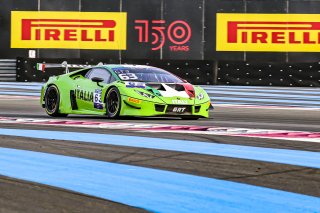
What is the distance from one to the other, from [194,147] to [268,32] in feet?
73.2

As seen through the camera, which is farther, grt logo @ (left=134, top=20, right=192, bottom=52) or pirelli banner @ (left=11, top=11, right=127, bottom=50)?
pirelli banner @ (left=11, top=11, right=127, bottom=50)

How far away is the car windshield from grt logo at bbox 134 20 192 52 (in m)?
15.4

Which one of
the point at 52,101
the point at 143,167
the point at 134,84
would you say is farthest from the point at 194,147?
the point at 52,101

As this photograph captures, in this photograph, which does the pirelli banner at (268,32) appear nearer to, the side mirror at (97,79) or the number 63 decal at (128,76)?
the number 63 decal at (128,76)

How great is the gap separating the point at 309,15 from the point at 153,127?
65.0ft

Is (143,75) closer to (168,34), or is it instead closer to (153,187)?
(153,187)

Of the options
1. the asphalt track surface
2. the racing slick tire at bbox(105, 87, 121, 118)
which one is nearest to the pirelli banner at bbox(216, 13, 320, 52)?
the racing slick tire at bbox(105, 87, 121, 118)

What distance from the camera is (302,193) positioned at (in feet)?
19.9

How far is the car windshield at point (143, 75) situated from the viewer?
14.6 metres

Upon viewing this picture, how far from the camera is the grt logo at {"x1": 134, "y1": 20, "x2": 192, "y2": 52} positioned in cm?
3053

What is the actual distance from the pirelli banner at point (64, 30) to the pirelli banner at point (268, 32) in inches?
156

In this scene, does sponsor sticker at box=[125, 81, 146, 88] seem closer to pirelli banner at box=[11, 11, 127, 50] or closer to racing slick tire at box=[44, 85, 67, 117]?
racing slick tire at box=[44, 85, 67, 117]

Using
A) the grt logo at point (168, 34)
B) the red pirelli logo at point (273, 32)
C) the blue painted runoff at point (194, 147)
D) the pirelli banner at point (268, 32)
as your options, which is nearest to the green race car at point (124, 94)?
the blue painted runoff at point (194, 147)

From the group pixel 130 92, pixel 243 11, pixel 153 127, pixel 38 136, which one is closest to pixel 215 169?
pixel 38 136
